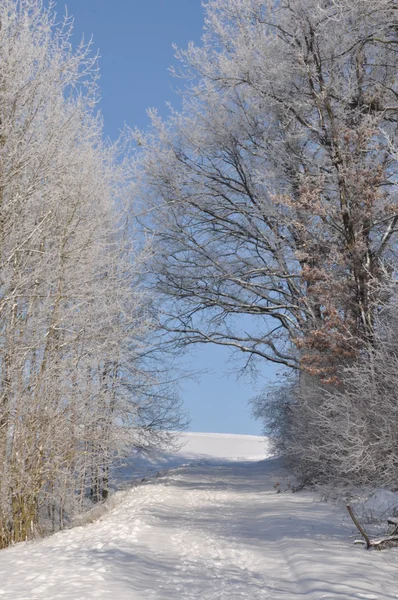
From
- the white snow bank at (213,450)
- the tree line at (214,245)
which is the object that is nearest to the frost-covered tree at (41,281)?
the tree line at (214,245)

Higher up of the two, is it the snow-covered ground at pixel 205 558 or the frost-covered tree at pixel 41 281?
the frost-covered tree at pixel 41 281

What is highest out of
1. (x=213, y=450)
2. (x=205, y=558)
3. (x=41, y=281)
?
(x=41, y=281)

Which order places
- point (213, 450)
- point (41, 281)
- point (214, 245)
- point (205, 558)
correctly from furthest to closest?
point (213, 450), point (214, 245), point (41, 281), point (205, 558)

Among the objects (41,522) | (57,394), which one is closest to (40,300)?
(57,394)

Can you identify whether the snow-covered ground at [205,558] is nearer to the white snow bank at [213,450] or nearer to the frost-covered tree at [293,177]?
the frost-covered tree at [293,177]

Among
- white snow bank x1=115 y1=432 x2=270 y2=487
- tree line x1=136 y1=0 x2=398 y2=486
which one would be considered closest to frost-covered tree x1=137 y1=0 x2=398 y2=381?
tree line x1=136 y1=0 x2=398 y2=486

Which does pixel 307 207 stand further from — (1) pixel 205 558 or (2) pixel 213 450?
(2) pixel 213 450

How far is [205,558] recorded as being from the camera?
25.8 feet

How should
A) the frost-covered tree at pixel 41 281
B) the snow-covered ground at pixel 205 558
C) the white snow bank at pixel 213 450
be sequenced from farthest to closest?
1. the white snow bank at pixel 213 450
2. the frost-covered tree at pixel 41 281
3. the snow-covered ground at pixel 205 558

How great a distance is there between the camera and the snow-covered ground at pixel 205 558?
19.9 feet

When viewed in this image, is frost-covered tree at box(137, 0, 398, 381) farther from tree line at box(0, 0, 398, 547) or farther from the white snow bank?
the white snow bank

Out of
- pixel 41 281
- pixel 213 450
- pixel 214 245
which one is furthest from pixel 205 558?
pixel 213 450

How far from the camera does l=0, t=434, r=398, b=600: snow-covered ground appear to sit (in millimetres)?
6066

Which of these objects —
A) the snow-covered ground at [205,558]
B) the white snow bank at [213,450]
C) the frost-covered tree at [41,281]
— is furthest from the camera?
the white snow bank at [213,450]
